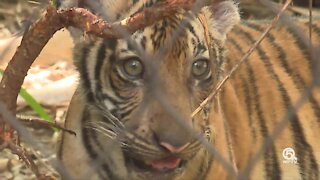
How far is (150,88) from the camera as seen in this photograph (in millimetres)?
1979

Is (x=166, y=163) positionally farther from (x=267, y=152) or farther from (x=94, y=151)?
(x=267, y=152)

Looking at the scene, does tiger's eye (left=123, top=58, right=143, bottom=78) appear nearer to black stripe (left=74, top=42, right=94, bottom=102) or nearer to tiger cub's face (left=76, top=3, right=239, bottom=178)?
tiger cub's face (left=76, top=3, right=239, bottom=178)

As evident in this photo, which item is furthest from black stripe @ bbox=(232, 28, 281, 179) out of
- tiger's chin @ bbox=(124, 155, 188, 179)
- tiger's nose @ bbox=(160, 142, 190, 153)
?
tiger's nose @ bbox=(160, 142, 190, 153)

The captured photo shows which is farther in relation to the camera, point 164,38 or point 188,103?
point 164,38

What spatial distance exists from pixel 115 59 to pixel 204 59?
8.6 inches

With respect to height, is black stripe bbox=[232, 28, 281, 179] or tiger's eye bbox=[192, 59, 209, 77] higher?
tiger's eye bbox=[192, 59, 209, 77]

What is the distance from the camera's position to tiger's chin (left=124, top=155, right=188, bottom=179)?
2029 millimetres

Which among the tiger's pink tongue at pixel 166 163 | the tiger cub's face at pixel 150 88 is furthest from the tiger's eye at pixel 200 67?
the tiger's pink tongue at pixel 166 163

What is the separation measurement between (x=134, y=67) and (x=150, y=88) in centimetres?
16

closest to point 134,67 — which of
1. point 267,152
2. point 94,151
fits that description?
point 94,151

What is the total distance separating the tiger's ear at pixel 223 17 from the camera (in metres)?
2.41

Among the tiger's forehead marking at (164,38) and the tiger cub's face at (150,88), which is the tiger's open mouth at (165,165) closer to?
the tiger cub's face at (150,88)

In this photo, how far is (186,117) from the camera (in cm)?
193

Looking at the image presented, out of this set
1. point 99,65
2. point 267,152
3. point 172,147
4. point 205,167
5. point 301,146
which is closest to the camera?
point 172,147
